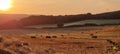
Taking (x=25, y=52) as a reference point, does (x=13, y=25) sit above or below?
above

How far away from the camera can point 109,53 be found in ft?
79.6

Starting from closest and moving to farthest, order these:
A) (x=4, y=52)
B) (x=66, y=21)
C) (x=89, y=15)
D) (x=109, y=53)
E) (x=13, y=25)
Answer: (x=4, y=52) → (x=109, y=53) → (x=13, y=25) → (x=66, y=21) → (x=89, y=15)

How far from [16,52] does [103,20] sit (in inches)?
2780

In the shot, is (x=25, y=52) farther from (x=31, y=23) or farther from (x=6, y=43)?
(x=31, y=23)

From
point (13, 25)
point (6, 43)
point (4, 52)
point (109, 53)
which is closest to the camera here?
point (4, 52)

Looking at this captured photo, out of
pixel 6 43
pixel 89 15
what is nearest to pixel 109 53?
pixel 6 43

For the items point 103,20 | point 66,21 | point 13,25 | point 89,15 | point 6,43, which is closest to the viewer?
point 6,43

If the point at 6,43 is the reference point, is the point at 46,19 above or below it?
above

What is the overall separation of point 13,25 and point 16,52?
205 ft

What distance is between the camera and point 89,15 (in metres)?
106

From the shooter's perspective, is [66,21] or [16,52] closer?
[16,52]

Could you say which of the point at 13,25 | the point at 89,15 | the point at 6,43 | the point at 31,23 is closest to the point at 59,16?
the point at 89,15

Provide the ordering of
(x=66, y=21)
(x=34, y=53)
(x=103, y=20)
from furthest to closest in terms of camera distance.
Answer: (x=66, y=21)
(x=103, y=20)
(x=34, y=53)

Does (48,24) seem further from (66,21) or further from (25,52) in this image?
(25,52)
